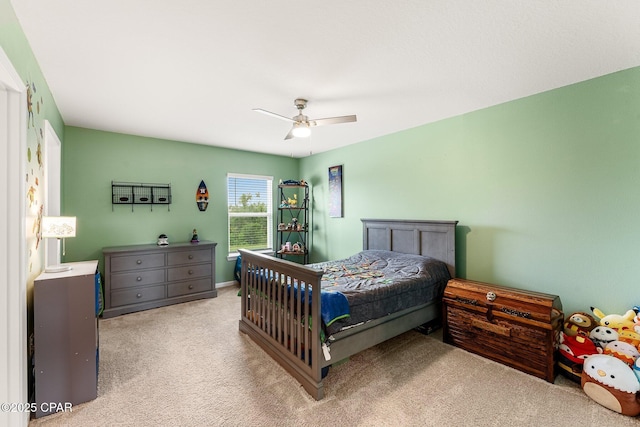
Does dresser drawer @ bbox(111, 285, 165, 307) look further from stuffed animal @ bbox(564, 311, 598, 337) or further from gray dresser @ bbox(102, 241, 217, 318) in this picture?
stuffed animal @ bbox(564, 311, 598, 337)

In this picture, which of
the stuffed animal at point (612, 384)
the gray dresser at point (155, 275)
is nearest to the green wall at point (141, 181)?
the gray dresser at point (155, 275)

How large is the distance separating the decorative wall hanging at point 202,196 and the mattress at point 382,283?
2456 mm

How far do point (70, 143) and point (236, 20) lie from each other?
348 cm

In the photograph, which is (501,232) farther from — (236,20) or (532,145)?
(236,20)

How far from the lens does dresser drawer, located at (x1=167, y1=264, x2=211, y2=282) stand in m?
4.02

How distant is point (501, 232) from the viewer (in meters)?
2.97

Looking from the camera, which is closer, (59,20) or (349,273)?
(59,20)

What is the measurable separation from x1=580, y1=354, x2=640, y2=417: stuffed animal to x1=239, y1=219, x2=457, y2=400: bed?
1260 millimetres

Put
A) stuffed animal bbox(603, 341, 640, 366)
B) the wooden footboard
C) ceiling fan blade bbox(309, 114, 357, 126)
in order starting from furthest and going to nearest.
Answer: ceiling fan blade bbox(309, 114, 357, 126)
the wooden footboard
stuffed animal bbox(603, 341, 640, 366)

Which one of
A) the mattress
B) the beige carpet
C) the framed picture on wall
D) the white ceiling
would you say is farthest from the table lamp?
the framed picture on wall

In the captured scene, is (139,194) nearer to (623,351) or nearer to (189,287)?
(189,287)

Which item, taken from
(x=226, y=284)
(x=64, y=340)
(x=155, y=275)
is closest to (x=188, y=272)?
(x=155, y=275)

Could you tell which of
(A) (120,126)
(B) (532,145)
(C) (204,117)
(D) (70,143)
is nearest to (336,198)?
(C) (204,117)

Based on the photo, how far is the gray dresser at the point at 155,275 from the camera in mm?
3604
